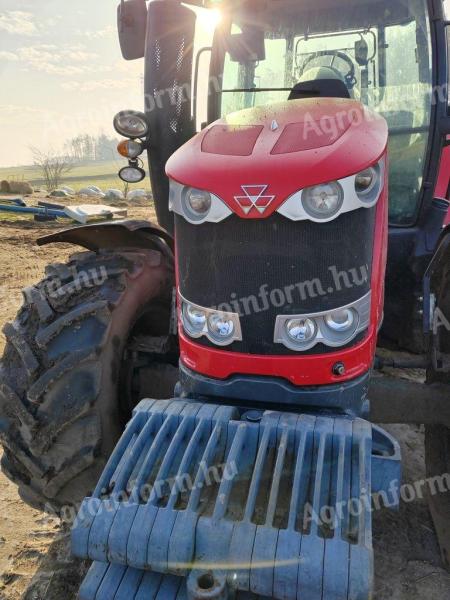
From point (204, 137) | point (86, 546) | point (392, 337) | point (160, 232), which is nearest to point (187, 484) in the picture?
point (86, 546)

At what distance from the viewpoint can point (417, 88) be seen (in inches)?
114

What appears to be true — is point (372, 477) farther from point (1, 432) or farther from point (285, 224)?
point (1, 432)

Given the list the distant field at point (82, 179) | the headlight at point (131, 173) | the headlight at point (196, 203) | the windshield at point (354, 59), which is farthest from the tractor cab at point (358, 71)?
the distant field at point (82, 179)

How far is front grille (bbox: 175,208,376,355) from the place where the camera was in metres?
1.78

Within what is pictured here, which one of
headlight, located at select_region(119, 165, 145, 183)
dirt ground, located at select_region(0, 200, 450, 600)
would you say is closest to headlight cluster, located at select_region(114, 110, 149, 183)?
headlight, located at select_region(119, 165, 145, 183)

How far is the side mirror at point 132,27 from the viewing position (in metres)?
2.98

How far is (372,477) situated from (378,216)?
0.88 metres

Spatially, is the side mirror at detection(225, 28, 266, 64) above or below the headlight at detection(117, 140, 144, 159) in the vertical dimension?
above

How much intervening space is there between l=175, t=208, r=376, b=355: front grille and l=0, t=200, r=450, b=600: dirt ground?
1.30m

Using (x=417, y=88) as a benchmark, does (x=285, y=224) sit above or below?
below

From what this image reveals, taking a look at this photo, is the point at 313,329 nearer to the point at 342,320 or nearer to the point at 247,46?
the point at 342,320

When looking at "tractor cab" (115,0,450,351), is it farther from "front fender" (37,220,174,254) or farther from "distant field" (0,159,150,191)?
"distant field" (0,159,150,191)

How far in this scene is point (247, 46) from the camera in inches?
122

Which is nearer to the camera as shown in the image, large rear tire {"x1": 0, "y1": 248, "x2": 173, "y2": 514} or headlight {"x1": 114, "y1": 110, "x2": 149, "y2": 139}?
large rear tire {"x1": 0, "y1": 248, "x2": 173, "y2": 514}
